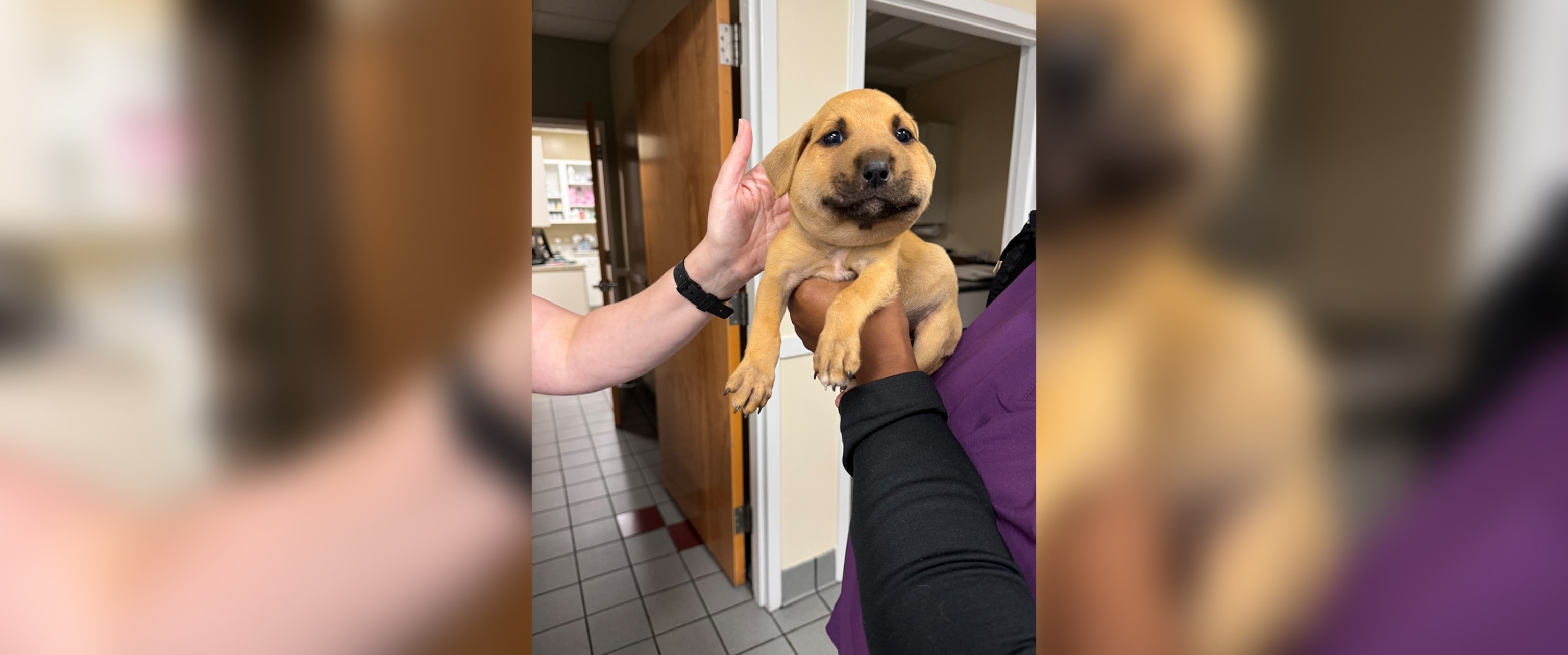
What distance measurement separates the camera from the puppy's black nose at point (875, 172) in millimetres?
679

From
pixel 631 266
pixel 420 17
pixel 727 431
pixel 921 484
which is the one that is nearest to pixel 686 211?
pixel 727 431

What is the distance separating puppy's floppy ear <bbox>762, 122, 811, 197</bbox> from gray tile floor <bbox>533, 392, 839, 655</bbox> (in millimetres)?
1544

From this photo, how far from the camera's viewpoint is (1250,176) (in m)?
0.14

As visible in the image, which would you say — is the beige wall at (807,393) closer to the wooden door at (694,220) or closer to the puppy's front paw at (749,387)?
the wooden door at (694,220)

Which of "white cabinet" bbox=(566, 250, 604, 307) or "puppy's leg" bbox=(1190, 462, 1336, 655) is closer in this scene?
"puppy's leg" bbox=(1190, 462, 1336, 655)

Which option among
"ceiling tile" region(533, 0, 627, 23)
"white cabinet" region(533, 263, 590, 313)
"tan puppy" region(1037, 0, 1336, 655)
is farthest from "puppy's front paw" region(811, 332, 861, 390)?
"white cabinet" region(533, 263, 590, 313)

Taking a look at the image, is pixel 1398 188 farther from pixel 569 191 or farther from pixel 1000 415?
pixel 569 191

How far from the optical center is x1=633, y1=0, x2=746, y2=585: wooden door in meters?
1.99

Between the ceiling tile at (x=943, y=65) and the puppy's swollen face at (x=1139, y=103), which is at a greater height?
the ceiling tile at (x=943, y=65)

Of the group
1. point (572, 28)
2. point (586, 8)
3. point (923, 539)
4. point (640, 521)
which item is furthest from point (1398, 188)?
point (572, 28)

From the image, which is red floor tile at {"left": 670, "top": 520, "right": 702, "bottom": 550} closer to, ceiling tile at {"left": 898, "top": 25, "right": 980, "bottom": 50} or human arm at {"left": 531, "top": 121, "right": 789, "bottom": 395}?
human arm at {"left": 531, "top": 121, "right": 789, "bottom": 395}

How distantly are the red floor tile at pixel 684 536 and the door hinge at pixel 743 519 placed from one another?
470 mm

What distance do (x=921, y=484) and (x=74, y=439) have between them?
557 millimetres

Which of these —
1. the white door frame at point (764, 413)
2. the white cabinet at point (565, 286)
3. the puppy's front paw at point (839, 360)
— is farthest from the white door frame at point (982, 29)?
the white cabinet at point (565, 286)
